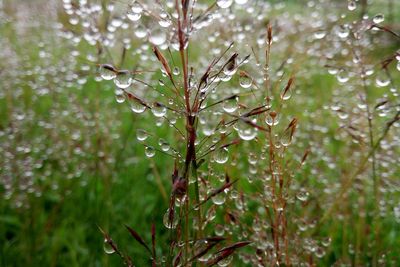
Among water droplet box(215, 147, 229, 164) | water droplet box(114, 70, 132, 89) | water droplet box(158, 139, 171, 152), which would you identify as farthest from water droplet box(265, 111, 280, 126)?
water droplet box(114, 70, 132, 89)

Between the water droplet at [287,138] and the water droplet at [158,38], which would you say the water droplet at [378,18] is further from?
A: the water droplet at [158,38]

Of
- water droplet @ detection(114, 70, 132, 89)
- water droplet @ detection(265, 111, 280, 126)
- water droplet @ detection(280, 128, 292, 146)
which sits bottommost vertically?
water droplet @ detection(280, 128, 292, 146)

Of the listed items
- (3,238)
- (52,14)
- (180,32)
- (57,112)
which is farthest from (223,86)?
(52,14)

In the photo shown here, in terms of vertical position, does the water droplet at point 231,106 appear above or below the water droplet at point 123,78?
below

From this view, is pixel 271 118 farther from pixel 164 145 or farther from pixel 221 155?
pixel 164 145

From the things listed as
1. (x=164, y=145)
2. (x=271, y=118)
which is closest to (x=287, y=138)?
(x=271, y=118)

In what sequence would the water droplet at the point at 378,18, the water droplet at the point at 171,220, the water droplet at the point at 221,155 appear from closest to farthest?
the water droplet at the point at 171,220
the water droplet at the point at 221,155
the water droplet at the point at 378,18

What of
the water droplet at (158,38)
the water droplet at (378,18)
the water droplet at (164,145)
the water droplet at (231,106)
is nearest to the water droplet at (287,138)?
the water droplet at (231,106)

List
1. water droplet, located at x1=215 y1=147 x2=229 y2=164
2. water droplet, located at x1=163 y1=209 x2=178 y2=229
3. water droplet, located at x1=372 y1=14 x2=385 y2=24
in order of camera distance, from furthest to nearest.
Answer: water droplet, located at x1=372 y1=14 x2=385 y2=24 → water droplet, located at x1=215 y1=147 x2=229 y2=164 → water droplet, located at x1=163 y1=209 x2=178 y2=229

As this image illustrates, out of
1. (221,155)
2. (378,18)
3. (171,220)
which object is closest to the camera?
(171,220)

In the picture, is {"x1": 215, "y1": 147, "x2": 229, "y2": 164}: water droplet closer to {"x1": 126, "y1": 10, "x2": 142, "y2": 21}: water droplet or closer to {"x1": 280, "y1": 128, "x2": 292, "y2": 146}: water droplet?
{"x1": 280, "y1": 128, "x2": 292, "y2": 146}: water droplet

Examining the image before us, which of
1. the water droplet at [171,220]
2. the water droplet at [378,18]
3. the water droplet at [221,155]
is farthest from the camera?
the water droplet at [378,18]

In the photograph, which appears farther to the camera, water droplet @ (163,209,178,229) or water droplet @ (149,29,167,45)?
water droplet @ (149,29,167,45)
